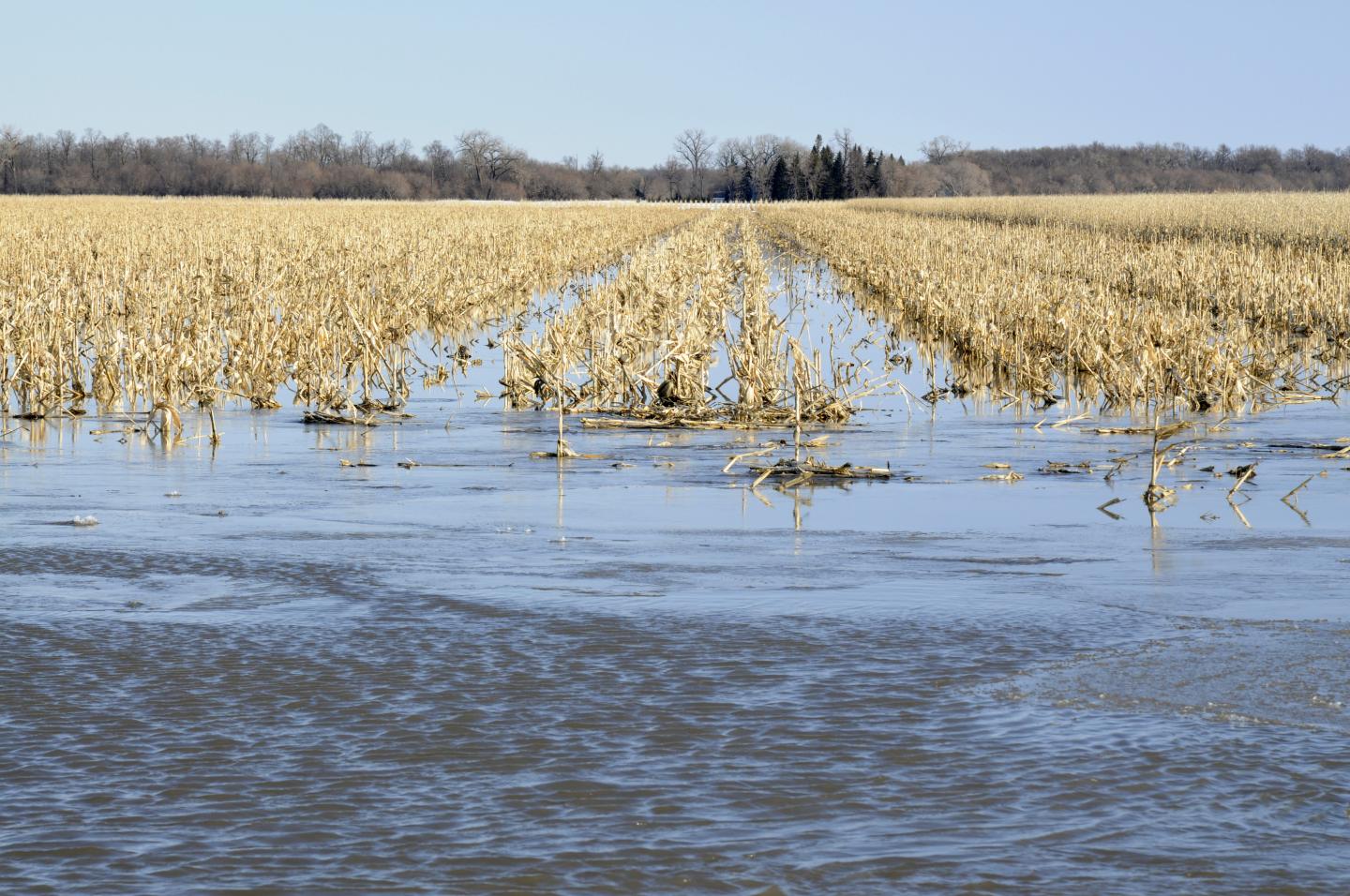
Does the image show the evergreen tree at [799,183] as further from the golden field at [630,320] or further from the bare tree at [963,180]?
the golden field at [630,320]

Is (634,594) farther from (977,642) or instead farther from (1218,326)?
(1218,326)

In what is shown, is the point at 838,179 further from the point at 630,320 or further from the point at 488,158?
the point at 630,320

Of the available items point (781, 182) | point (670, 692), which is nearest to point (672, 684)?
point (670, 692)

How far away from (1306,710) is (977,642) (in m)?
0.98

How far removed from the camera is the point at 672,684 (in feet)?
13.8

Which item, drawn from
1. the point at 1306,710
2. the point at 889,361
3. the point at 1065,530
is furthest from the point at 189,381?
the point at 1306,710

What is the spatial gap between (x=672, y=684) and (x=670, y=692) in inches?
2.6

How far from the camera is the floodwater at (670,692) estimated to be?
3035mm

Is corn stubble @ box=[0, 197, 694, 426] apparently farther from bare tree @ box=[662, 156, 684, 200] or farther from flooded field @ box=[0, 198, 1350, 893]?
bare tree @ box=[662, 156, 684, 200]

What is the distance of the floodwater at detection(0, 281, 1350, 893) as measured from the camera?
3.04 m

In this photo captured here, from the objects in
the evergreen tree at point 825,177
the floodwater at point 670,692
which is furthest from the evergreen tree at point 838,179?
the floodwater at point 670,692

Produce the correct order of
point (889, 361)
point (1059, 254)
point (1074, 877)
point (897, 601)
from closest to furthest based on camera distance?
point (1074, 877) → point (897, 601) → point (889, 361) → point (1059, 254)

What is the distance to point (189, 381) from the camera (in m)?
11.6

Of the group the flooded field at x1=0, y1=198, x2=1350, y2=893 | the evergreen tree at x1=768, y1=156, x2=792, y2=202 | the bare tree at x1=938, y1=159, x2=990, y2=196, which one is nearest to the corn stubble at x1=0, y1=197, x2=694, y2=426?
the flooded field at x1=0, y1=198, x2=1350, y2=893
